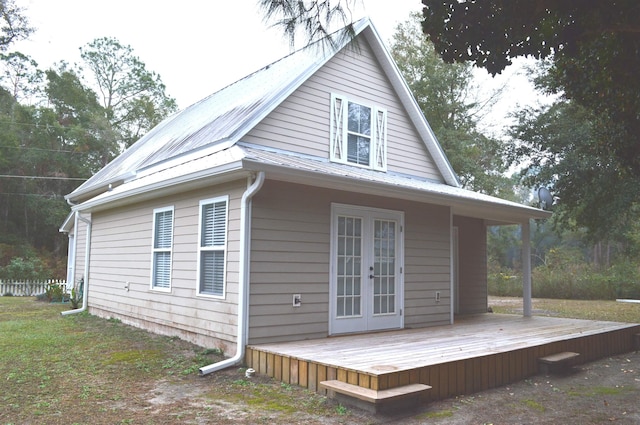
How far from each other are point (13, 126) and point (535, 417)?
28.7 meters

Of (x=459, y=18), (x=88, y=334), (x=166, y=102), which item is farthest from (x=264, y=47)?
(x=166, y=102)

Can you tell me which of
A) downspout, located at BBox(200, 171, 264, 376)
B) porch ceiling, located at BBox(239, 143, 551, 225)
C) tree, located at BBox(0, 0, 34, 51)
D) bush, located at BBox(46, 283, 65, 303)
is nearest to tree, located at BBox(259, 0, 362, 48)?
porch ceiling, located at BBox(239, 143, 551, 225)

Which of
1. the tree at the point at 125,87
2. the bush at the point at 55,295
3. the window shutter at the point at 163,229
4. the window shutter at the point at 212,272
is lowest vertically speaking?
the bush at the point at 55,295

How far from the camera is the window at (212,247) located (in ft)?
21.5

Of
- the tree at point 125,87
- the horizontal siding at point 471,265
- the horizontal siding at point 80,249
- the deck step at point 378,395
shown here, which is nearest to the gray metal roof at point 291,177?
the horizontal siding at point 471,265

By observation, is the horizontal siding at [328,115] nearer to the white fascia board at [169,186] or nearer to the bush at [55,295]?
the white fascia board at [169,186]

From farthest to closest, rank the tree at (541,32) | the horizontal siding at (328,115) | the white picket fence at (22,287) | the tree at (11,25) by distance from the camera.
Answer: the white picket fence at (22,287) < the tree at (11,25) < the horizontal siding at (328,115) < the tree at (541,32)

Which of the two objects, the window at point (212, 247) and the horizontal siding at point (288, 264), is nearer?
the horizontal siding at point (288, 264)

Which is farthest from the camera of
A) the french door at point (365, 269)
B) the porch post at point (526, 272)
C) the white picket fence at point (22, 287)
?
the white picket fence at point (22, 287)

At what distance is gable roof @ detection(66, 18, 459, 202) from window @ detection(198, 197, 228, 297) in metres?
1.11

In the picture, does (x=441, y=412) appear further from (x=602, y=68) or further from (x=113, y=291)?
(x=113, y=291)

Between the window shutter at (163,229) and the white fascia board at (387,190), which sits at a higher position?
the white fascia board at (387,190)

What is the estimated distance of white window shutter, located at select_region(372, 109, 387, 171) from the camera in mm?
9180

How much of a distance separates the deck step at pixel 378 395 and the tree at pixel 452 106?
58.5 feet
